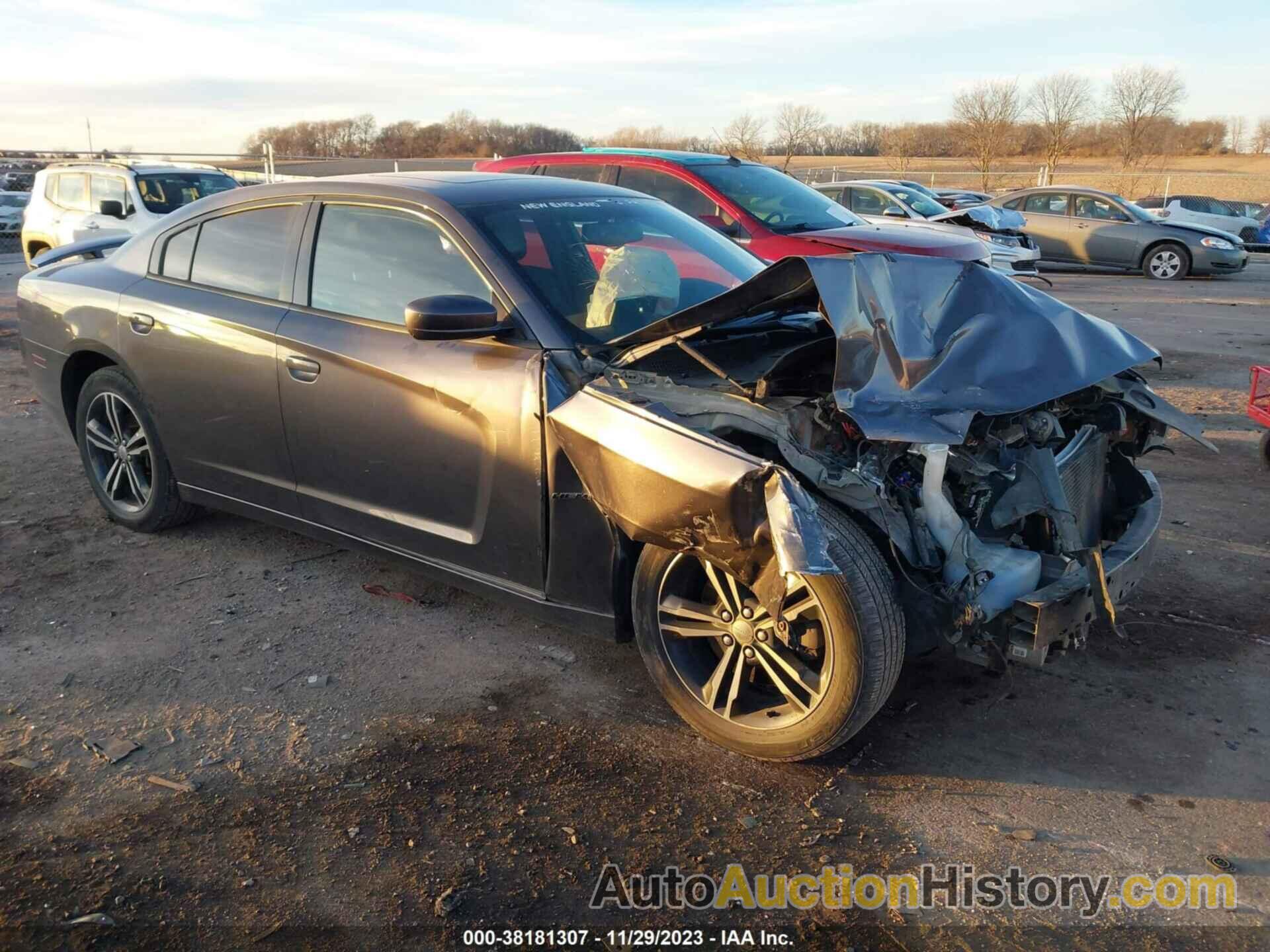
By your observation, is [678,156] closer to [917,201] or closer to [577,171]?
[577,171]

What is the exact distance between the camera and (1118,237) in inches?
677

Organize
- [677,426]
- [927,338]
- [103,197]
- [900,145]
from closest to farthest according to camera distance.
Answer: [677,426], [927,338], [103,197], [900,145]

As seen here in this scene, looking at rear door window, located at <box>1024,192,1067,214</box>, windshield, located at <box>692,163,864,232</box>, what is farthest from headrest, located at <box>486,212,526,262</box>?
rear door window, located at <box>1024,192,1067,214</box>

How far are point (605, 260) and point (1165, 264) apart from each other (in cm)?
1599

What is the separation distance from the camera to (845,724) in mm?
3023

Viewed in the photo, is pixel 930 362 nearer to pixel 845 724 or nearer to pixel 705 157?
pixel 845 724

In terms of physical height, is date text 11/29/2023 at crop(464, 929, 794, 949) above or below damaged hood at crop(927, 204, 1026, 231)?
below

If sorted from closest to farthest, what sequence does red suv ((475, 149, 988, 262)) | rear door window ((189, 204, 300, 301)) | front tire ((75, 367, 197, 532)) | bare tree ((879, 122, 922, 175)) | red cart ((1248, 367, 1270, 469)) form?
rear door window ((189, 204, 300, 301)) → front tire ((75, 367, 197, 532)) → red cart ((1248, 367, 1270, 469)) → red suv ((475, 149, 988, 262)) → bare tree ((879, 122, 922, 175))

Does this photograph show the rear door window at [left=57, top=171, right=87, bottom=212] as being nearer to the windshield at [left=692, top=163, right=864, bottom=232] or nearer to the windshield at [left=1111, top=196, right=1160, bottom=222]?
the windshield at [left=692, top=163, right=864, bottom=232]

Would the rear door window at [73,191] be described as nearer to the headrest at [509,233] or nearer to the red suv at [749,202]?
the red suv at [749,202]

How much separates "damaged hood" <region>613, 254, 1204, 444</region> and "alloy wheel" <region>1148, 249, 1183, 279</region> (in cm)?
1527

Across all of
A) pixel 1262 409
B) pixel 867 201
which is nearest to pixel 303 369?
pixel 1262 409

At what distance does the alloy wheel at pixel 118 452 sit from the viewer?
5.11 m

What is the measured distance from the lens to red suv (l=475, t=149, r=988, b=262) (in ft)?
26.3
